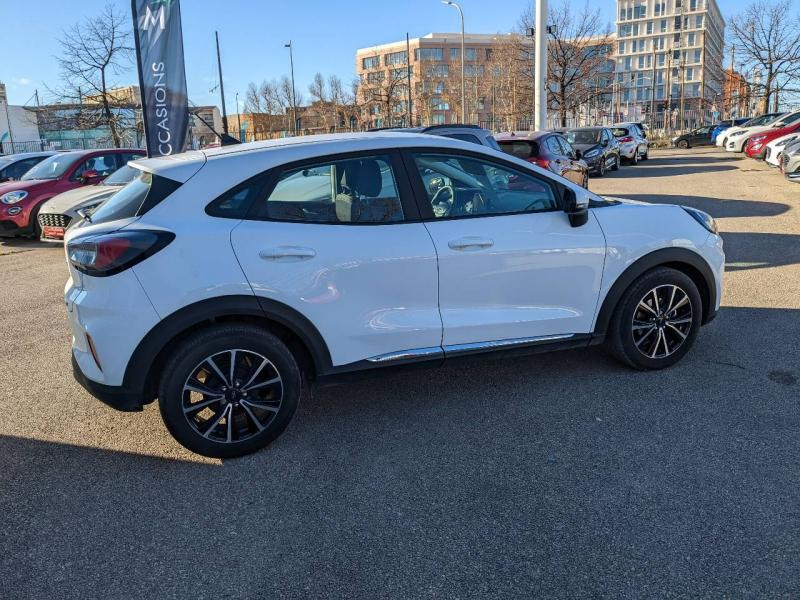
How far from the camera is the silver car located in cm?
1056

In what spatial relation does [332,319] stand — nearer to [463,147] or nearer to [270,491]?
[270,491]

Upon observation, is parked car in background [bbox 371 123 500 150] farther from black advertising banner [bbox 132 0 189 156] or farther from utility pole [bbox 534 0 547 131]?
utility pole [bbox 534 0 547 131]

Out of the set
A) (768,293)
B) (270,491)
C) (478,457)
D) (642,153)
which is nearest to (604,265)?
(478,457)

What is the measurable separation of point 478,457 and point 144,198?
233 centimetres

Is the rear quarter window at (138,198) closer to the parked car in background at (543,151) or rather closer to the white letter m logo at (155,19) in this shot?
the white letter m logo at (155,19)

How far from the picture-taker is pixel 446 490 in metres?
3.17

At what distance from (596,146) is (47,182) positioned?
16309mm

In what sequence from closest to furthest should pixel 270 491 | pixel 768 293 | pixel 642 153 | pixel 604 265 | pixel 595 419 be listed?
pixel 270 491 < pixel 595 419 < pixel 604 265 < pixel 768 293 < pixel 642 153

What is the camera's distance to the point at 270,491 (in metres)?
3.24

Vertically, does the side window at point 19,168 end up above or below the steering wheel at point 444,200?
above

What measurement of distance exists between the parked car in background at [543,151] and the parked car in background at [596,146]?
324 inches

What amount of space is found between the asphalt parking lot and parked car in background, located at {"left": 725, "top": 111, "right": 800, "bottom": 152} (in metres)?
23.6

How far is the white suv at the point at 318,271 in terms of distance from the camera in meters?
3.33

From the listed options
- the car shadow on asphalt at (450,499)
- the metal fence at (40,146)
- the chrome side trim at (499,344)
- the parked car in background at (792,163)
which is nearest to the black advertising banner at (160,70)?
the car shadow on asphalt at (450,499)
